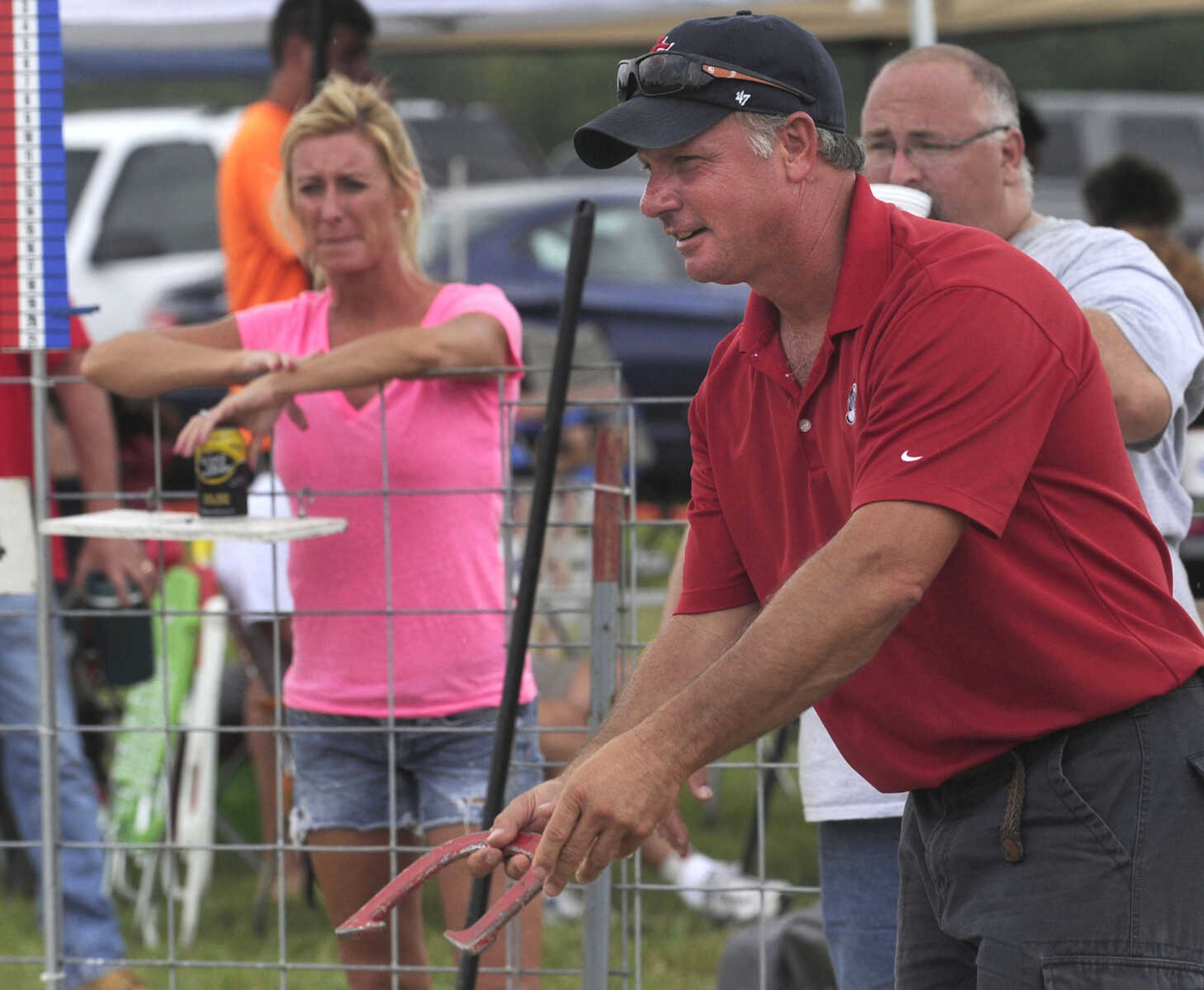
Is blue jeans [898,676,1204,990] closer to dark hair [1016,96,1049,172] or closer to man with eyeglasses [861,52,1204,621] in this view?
man with eyeglasses [861,52,1204,621]

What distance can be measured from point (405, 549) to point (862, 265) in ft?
4.76

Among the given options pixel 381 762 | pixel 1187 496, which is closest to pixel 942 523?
pixel 1187 496

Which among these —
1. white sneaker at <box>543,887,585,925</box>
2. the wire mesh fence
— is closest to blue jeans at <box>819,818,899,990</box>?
the wire mesh fence

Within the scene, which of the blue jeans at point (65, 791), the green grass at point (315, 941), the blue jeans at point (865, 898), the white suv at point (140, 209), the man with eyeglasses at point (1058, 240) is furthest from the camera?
the white suv at point (140, 209)

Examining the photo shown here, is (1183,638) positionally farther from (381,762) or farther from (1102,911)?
(381,762)

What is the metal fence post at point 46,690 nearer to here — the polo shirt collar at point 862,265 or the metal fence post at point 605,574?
the metal fence post at point 605,574

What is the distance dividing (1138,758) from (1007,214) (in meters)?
1.31

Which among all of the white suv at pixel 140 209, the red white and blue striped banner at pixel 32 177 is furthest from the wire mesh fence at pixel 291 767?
the white suv at pixel 140 209

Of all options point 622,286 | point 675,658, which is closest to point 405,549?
point 675,658

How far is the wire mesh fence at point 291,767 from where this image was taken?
3.29 meters

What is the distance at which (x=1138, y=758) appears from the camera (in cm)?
209

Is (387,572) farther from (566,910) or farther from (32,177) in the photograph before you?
(566,910)

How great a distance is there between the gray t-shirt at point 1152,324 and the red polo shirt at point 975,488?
2.14 feet

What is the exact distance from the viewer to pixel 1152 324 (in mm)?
2777
